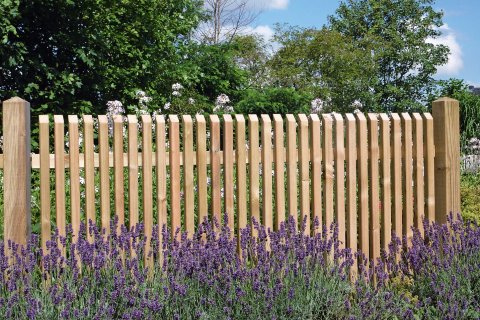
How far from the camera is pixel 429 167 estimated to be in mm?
6047

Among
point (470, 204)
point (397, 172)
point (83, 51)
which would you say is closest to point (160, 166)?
point (397, 172)

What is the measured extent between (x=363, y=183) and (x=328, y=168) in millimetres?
442

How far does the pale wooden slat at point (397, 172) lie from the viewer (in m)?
5.76

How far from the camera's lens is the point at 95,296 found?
384 cm

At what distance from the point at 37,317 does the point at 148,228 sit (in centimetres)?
154

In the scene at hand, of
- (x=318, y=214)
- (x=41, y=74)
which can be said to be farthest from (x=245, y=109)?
(x=318, y=214)

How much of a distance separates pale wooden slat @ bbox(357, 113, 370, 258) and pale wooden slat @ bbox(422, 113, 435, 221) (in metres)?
0.79

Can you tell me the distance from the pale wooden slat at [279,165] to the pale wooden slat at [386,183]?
1.07m

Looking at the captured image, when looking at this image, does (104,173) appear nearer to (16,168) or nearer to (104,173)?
(104,173)

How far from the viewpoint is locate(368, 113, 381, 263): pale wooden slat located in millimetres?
5605

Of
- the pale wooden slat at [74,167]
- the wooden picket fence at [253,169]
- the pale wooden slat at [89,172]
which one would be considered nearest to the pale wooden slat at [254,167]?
the wooden picket fence at [253,169]

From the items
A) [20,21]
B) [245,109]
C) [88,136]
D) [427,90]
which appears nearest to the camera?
[88,136]

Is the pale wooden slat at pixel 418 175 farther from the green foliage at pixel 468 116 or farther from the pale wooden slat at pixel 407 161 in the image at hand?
the green foliage at pixel 468 116

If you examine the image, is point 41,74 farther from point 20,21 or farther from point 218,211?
point 218,211
